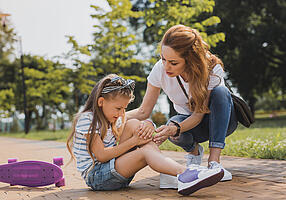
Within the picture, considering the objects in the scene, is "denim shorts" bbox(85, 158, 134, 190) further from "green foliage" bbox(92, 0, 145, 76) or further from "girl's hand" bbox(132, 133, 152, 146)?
"green foliage" bbox(92, 0, 145, 76)

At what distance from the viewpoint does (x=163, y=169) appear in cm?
251

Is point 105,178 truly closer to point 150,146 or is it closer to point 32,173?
point 150,146

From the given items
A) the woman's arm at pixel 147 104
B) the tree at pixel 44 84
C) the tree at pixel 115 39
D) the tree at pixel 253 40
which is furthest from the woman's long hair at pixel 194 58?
the tree at pixel 253 40

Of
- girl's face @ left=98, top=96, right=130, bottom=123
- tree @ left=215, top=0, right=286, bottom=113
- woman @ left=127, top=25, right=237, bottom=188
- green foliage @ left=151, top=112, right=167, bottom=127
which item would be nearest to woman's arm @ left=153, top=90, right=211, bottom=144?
woman @ left=127, top=25, right=237, bottom=188

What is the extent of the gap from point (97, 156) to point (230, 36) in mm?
21335

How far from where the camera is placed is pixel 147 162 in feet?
8.48

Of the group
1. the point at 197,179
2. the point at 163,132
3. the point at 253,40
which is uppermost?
the point at 253,40

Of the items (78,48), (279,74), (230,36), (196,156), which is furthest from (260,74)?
(196,156)

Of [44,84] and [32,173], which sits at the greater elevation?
[32,173]

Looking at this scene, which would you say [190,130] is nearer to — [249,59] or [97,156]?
[97,156]

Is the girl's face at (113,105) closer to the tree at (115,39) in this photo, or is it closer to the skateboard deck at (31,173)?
the skateboard deck at (31,173)

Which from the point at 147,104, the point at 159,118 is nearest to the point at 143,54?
the point at 159,118

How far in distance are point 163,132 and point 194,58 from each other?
620mm

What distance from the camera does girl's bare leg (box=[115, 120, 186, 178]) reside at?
98.6 inches
